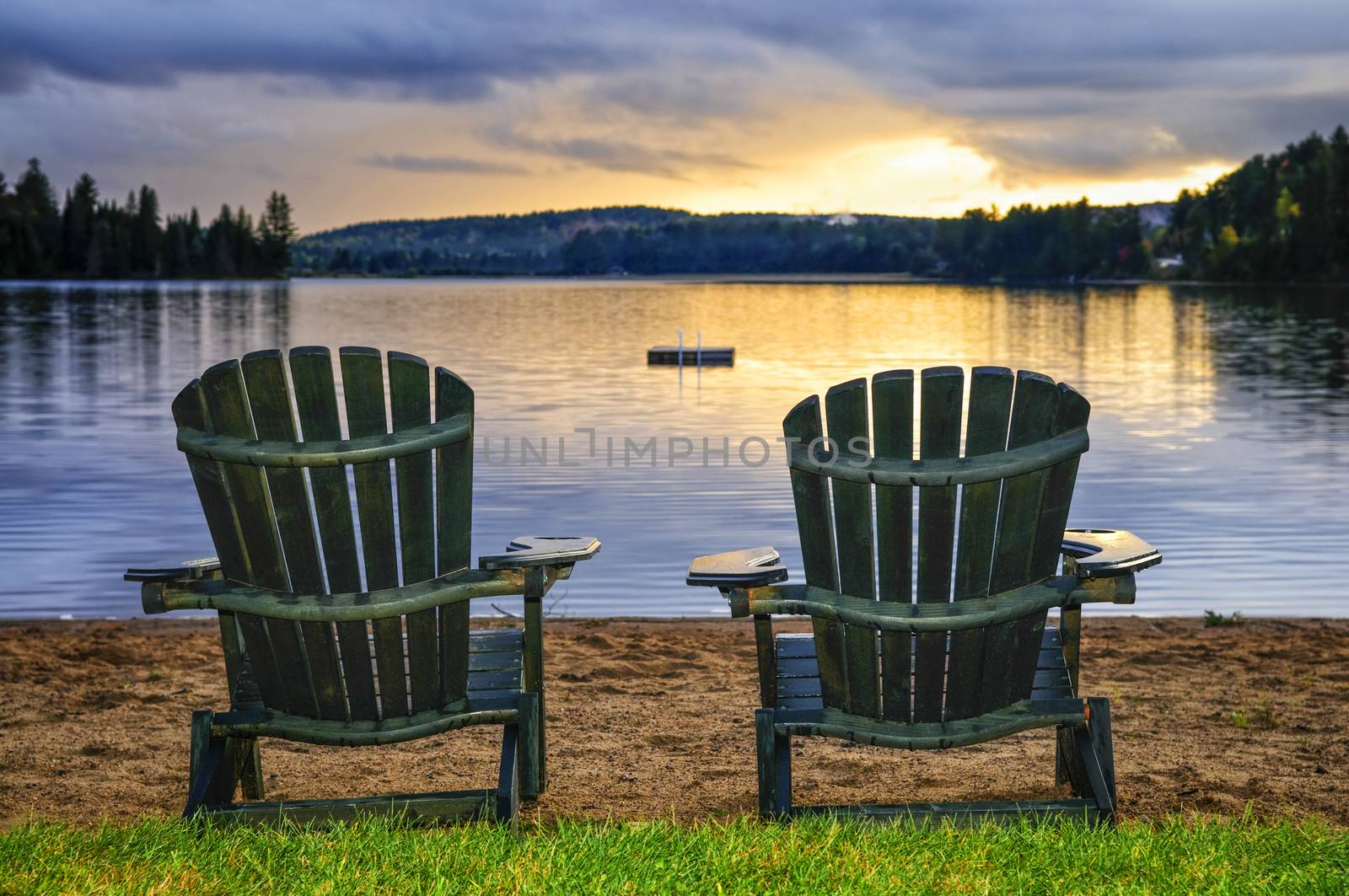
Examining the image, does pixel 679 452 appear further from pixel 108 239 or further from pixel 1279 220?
pixel 108 239

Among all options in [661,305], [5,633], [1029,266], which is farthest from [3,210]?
[5,633]

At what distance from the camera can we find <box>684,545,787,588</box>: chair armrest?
3.45 meters

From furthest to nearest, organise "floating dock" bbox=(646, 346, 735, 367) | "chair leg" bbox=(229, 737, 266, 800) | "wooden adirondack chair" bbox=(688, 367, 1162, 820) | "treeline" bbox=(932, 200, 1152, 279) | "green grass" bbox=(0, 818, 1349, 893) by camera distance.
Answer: "treeline" bbox=(932, 200, 1152, 279), "floating dock" bbox=(646, 346, 735, 367), "chair leg" bbox=(229, 737, 266, 800), "wooden adirondack chair" bbox=(688, 367, 1162, 820), "green grass" bbox=(0, 818, 1349, 893)

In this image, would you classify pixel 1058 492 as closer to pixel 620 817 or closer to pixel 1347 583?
pixel 620 817

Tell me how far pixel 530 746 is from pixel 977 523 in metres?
1.49

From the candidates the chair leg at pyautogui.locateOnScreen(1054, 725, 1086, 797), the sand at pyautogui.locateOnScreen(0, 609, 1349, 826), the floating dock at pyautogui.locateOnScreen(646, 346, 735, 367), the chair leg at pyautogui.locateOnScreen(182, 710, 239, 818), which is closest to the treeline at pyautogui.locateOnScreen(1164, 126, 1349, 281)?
the floating dock at pyautogui.locateOnScreen(646, 346, 735, 367)

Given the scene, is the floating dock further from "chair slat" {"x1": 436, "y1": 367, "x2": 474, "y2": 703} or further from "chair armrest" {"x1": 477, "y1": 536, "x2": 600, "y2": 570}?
"chair slat" {"x1": 436, "y1": 367, "x2": 474, "y2": 703}

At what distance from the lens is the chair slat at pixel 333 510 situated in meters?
3.47

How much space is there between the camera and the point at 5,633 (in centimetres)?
641

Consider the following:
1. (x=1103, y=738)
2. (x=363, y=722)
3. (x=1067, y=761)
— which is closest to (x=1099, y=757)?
(x=1103, y=738)

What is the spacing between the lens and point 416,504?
3541 millimetres

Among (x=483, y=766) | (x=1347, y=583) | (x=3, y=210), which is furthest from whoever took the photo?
(x=3, y=210)

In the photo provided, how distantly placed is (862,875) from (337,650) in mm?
1538

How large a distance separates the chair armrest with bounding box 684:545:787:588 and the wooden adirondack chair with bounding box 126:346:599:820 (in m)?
0.37
